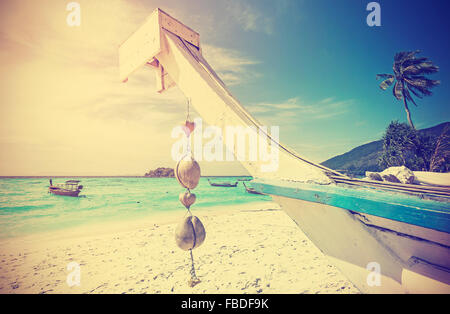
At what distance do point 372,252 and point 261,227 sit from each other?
7003 mm

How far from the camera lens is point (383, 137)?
864 inches

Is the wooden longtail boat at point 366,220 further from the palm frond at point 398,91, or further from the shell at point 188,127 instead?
the palm frond at point 398,91

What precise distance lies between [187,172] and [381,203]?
1482mm

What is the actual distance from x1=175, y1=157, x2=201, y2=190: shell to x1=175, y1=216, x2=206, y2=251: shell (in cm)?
47

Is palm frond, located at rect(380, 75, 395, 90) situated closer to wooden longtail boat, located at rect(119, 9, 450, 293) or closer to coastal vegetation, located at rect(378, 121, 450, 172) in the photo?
coastal vegetation, located at rect(378, 121, 450, 172)

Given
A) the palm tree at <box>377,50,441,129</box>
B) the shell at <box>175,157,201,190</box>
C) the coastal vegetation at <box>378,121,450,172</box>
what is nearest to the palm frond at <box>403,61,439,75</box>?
the palm tree at <box>377,50,441,129</box>

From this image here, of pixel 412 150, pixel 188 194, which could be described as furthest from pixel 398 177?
→ pixel 188 194

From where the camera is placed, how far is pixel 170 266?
164 inches

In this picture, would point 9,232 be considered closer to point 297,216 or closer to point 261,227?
point 261,227

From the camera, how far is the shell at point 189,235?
188 cm

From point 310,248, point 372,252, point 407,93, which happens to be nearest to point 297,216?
point 372,252

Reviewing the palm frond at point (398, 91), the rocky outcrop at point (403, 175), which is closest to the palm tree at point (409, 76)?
the palm frond at point (398, 91)

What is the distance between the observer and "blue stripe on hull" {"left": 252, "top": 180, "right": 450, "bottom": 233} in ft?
2.10
